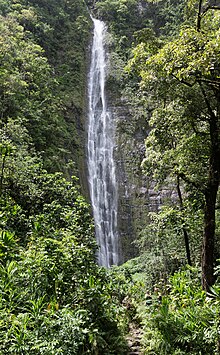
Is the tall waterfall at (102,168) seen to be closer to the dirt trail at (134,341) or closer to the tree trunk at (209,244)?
the dirt trail at (134,341)

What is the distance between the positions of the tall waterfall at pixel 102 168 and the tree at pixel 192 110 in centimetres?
969

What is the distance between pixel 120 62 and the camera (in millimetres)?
23531

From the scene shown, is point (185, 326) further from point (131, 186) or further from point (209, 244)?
point (131, 186)

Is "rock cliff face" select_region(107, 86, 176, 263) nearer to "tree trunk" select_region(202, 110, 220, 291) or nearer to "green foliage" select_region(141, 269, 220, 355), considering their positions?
"tree trunk" select_region(202, 110, 220, 291)

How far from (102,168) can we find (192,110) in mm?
12908

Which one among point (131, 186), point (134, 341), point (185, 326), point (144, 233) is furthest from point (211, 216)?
point (131, 186)

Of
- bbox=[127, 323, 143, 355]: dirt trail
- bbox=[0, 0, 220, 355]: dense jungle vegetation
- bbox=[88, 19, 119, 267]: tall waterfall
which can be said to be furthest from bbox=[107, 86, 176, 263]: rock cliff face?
bbox=[127, 323, 143, 355]: dirt trail

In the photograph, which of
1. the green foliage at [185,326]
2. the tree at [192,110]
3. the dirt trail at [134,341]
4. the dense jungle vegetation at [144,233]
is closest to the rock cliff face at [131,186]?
the dense jungle vegetation at [144,233]

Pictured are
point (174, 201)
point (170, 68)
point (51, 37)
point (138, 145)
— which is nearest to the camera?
point (170, 68)

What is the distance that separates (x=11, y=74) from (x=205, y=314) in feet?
38.9

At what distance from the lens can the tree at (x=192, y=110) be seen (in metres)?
4.80

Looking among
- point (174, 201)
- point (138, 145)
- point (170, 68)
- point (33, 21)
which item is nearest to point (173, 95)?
point (170, 68)

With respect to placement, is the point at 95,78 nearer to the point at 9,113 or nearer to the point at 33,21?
the point at 33,21

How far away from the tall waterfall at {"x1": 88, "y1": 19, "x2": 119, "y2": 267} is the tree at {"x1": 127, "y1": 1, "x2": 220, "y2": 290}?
9.69 metres
